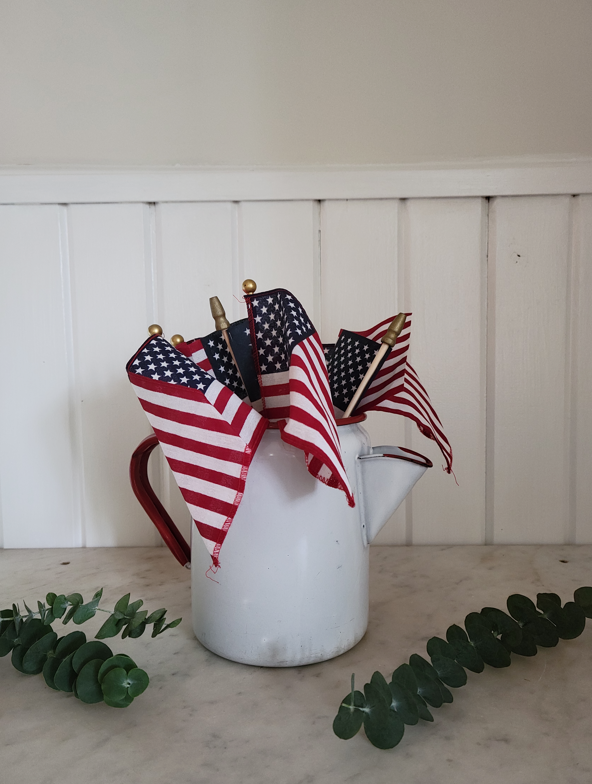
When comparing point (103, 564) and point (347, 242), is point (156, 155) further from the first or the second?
point (103, 564)

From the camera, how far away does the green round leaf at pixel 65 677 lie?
46 centimetres

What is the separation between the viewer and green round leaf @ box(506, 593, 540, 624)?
53 cm

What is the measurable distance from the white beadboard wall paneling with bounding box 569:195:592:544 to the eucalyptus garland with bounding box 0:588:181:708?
60 centimetres

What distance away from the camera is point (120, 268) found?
32.2 inches

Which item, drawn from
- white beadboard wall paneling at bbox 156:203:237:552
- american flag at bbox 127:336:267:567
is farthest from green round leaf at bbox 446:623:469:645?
white beadboard wall paneling at bbox 156:203:237:552

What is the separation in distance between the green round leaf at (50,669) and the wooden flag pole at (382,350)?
1.03 ft

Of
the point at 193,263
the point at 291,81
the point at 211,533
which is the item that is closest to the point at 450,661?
the point at 211,533

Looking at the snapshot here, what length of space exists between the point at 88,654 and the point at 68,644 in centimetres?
3

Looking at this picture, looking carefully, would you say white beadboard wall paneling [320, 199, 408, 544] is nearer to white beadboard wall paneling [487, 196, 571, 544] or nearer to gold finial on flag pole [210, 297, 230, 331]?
white beadboard wall paneling [487, 196, 571, 544]

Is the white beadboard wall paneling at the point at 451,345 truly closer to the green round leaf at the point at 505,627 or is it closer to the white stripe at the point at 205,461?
the green round leaf at the point at 505,627

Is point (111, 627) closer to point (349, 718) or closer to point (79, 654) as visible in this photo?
Result: point (79, 654)

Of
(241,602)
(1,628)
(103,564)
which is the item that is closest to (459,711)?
(241,602)

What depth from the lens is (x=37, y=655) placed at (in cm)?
48

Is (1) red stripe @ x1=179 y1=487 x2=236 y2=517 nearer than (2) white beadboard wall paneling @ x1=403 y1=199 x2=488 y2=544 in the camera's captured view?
Yes
